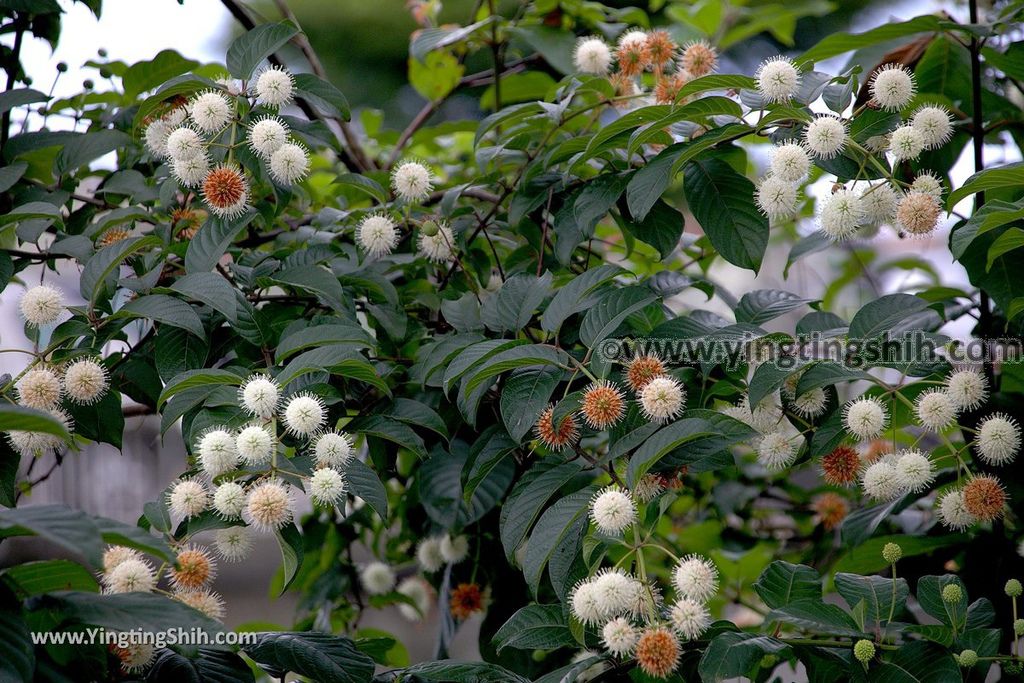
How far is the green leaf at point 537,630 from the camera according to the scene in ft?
3.52

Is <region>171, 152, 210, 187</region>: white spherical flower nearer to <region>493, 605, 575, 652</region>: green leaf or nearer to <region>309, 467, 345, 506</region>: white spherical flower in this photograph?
<region>309, 467, 345, 506</region>: white spherical flower

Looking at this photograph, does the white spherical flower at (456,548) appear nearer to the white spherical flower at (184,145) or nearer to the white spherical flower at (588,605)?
the white spherical flower at (588,605)

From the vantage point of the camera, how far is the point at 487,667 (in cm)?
106

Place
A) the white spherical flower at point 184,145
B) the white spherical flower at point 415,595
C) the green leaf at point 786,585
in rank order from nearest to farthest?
the green leaf at point 786,585 → the white spherical flower at point 184,145 → the white spherical flower at point 415,595

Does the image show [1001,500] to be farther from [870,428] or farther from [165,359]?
[165,359]

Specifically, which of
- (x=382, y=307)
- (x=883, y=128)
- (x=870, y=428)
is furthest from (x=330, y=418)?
(x=883, y=128)

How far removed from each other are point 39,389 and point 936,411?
1164mm

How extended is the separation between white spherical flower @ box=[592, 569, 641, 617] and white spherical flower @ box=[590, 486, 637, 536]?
52 mm

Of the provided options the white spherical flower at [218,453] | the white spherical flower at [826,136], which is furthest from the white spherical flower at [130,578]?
the white spherical flower at [826,136]

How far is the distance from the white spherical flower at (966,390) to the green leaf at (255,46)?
3.53 feet

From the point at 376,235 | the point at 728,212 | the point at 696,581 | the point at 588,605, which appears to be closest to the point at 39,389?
the point at 376,235

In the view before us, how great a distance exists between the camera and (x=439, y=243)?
137 centimetres

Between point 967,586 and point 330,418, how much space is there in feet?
3.54

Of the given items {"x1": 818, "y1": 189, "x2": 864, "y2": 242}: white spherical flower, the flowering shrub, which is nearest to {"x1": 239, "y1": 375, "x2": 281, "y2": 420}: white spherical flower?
the flowering shrub
